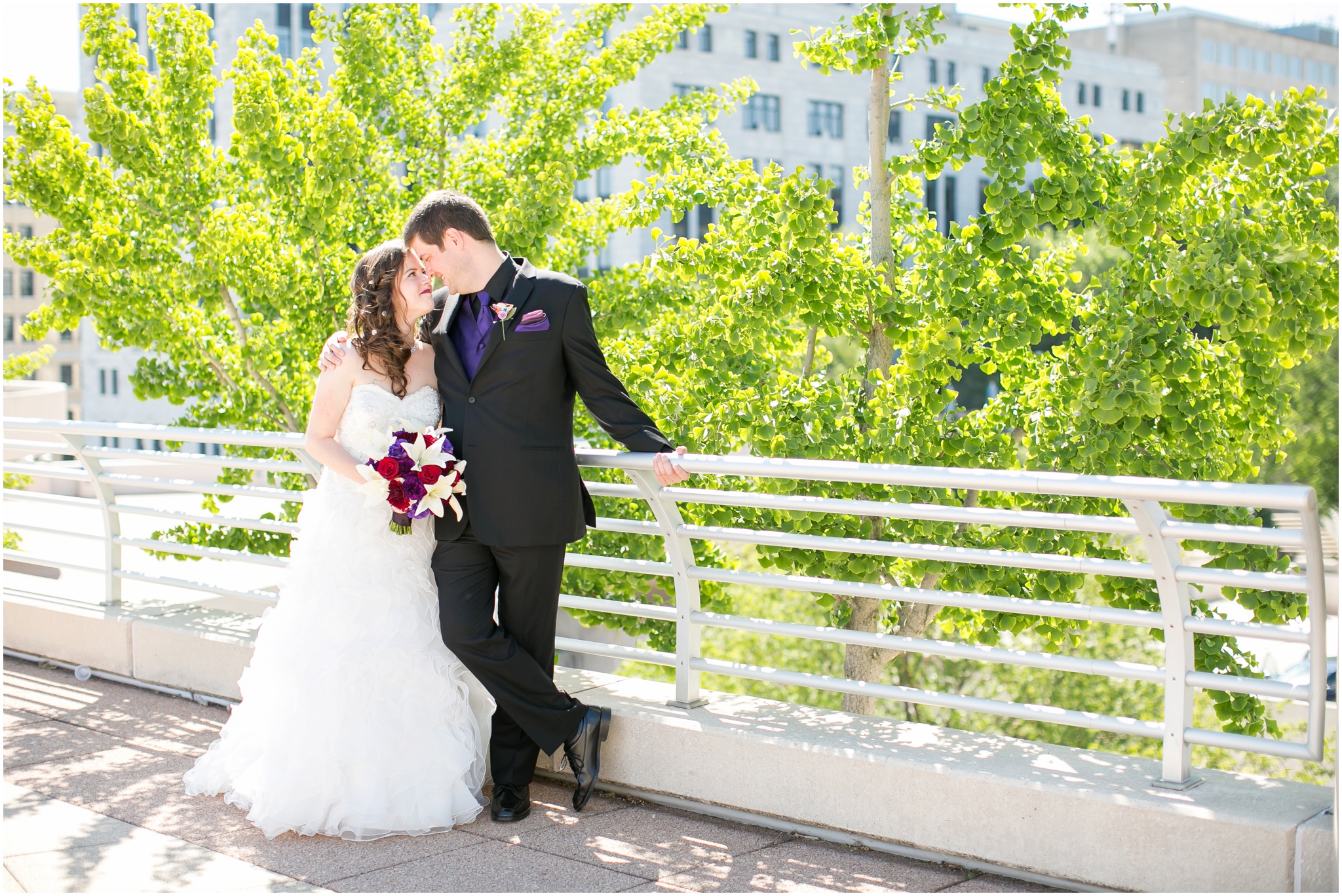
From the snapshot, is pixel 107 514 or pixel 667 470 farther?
pixel 107 514

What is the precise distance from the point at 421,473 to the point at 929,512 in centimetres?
165

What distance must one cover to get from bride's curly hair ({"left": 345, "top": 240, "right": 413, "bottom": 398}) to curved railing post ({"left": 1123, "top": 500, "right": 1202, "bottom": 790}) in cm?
254

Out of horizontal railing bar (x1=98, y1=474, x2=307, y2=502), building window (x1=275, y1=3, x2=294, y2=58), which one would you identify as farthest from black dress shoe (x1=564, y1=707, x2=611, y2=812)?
building window (x1=275, y1=3, x2=294, y2=58)

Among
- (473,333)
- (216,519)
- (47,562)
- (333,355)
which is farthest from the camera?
(47,562)

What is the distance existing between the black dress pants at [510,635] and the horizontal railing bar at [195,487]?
124cm

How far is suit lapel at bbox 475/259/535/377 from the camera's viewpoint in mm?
4094

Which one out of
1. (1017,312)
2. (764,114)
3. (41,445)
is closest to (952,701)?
(1017,312)

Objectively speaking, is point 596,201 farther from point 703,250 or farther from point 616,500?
point 703,250

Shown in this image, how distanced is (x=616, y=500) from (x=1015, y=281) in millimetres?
3422

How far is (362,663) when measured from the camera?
422 cm

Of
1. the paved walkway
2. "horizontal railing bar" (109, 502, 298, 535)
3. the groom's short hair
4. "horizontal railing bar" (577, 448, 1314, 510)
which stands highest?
the groom's short hair

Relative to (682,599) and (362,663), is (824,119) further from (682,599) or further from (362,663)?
(362,663)

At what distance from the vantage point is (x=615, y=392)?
415 cm

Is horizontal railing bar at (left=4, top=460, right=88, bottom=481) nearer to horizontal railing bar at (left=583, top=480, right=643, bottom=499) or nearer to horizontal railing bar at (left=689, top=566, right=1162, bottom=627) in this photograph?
horizontal railing bar at (left=583, top=480, right=643, bottom=499)
